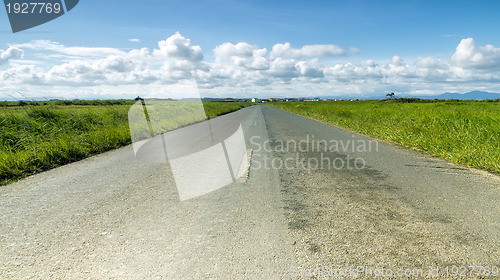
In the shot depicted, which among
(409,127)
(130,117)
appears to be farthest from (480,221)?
Answer: (130,117)

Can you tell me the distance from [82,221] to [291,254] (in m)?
2.25

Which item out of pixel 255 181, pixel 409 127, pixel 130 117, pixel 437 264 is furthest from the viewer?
pixel 130 117

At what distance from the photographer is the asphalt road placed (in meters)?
2.26

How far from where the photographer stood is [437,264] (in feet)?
7.47

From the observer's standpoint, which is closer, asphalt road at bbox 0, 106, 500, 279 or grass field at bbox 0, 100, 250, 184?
asphalt road at bbox 0, 106, 500, 279

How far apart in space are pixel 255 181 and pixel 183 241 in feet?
7.14

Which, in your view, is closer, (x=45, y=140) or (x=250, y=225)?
(x=250, y=225)

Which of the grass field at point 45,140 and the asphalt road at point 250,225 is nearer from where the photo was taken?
the asphalt road at point 250,225

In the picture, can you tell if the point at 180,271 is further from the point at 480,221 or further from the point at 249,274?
the point at 480,221

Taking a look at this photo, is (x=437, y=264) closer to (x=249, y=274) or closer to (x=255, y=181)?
(x=249, y=274)

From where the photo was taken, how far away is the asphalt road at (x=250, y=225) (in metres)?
2.26

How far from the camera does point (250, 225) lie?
2957 millimetres

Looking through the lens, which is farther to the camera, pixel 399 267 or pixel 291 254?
pixel 291 254

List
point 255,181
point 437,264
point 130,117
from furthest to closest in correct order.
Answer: point 130,117
point 255,181
point 437,264
